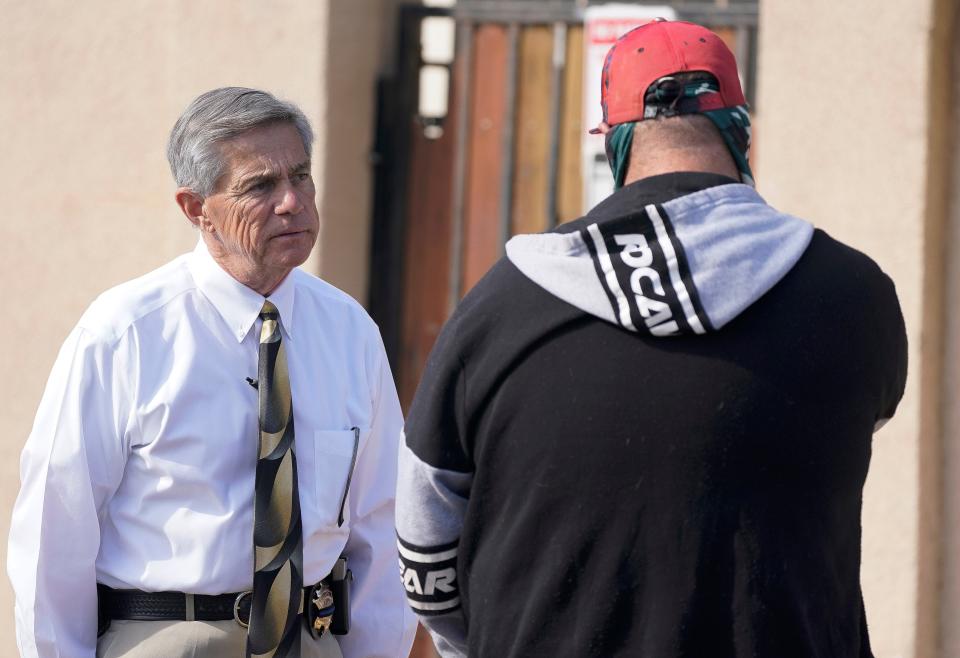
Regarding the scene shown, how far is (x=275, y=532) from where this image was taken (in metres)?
2.69

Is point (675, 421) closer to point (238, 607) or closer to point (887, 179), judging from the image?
point (238, 607)

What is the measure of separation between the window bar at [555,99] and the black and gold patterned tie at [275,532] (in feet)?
7.49

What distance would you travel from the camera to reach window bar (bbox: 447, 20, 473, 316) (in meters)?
4.98

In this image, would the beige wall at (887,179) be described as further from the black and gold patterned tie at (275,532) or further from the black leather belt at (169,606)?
the black leather belt at (169,606)

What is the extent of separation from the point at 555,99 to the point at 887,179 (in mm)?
1255

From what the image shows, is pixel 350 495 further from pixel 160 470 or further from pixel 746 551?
pixel 746 551

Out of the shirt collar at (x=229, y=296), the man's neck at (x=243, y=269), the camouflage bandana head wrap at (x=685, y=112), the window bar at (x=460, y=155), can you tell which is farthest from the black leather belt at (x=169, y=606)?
the window bar at (x=460, y=155)

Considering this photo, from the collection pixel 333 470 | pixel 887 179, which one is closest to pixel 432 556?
pixel 333 470

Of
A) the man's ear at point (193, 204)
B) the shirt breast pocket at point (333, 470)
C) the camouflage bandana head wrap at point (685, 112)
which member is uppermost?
the camouflage bandana head wrap at point (685, 112)

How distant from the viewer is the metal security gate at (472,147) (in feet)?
16.1

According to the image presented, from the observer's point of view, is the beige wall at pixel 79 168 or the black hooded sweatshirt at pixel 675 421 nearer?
the black hooded sweatshirt at pixel 675 421

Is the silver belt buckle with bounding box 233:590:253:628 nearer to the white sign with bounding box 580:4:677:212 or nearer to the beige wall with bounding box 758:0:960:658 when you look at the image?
the beige wall with bounding box 758:0:960:658

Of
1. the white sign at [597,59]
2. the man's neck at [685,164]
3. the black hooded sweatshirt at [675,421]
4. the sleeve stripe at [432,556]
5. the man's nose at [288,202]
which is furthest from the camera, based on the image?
the white sign at [597,59]

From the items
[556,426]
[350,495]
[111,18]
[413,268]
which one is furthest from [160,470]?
[111,18]
